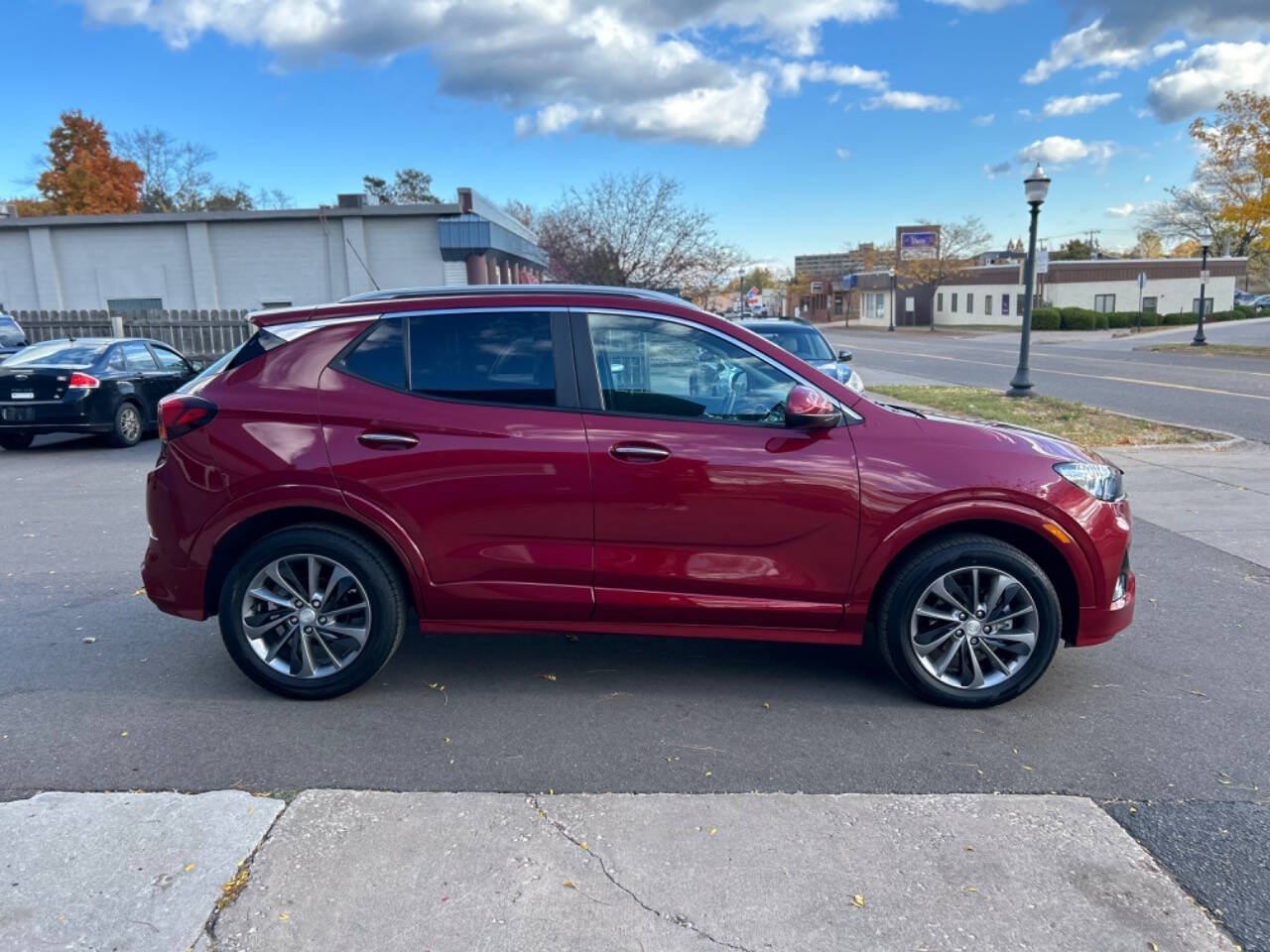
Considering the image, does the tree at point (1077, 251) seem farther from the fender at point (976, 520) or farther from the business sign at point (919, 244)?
the fender at point (976, 520)

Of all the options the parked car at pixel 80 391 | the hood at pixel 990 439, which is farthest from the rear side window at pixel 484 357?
the parked car at pixel 80 391

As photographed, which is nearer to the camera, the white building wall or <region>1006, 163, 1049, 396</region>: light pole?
<region>1006, 163, 1049, 396</region>: light pole

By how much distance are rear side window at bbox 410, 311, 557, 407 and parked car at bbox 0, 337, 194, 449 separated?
833cm

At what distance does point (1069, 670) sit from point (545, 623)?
8.83ft

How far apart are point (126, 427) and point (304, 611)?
950 cm

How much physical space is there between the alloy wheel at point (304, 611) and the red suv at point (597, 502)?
0.01 m

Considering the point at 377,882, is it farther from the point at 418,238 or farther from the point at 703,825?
the point at 418,238

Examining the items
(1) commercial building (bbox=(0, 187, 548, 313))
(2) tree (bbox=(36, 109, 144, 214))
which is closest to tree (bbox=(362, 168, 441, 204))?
(2) tree (bbox=(36, 109, 144, 214))

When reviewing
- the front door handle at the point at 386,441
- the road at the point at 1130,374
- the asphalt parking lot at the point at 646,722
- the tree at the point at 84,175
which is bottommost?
the road at the point at 1130,374

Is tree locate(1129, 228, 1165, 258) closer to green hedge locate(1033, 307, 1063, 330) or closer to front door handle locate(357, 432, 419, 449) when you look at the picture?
green hedge locate(1033, 307, 1063, 330)

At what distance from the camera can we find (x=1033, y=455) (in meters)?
4.01

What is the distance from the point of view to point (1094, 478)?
4.07m

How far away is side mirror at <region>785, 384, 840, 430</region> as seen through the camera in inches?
151

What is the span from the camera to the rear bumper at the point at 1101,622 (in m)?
4.07
